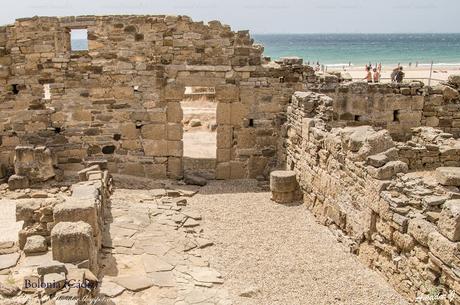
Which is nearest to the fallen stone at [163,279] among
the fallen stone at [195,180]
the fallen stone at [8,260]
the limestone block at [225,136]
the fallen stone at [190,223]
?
the fallen stone at [8,260]

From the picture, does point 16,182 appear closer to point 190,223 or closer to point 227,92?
point 190,223

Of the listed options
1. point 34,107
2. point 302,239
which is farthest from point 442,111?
point 34,107

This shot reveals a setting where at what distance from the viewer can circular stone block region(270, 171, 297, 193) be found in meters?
10.7

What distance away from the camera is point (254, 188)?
38.5 feet

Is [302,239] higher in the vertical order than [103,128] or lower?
lower

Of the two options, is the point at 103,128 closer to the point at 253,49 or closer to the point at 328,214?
the point at 253,49

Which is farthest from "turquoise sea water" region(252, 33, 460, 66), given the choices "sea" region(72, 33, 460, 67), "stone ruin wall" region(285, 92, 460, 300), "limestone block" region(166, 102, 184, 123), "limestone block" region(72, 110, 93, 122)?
"stone ruin wall" region(285, 92, 460, 300)

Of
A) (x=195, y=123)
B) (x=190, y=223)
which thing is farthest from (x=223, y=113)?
(x=195, y=123)

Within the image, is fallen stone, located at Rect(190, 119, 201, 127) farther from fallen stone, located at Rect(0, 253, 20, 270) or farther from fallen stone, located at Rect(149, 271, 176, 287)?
fallen stone, located at Rect(0, 253, 20, 270)

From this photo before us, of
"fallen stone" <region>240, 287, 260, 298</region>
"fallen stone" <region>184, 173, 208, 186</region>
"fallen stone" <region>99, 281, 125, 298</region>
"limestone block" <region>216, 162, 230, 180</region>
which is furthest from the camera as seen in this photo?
"limestone block" <region>216, 162, 230, 180</region>

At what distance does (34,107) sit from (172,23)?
3.83 m

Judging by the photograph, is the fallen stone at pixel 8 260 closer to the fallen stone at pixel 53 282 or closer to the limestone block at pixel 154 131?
the fallen stone at pixel 53 282

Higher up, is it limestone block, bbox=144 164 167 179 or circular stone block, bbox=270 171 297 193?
circular stone block, bbox=270 171 297 193

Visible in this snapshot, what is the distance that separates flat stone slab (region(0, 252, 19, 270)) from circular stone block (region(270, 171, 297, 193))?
549 centimetres
